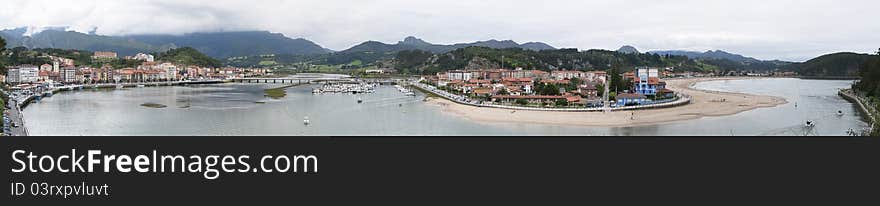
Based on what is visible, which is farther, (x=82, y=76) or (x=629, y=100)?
(x=82, y=76)

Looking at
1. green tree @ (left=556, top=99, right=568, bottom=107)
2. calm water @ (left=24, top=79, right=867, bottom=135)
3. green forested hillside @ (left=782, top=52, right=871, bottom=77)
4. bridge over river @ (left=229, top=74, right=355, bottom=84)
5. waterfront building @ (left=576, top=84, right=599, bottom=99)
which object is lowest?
calm water @ (left=24, top=79, right=867, bottom=135)

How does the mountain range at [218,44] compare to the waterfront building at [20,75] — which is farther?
the mountain range at [218,44]

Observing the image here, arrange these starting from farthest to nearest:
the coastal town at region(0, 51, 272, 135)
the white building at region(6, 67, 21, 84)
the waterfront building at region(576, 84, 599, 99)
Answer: the white building at region(6, 67, 21, 84)
the coastal town at region(0, 51, 272, 135)
the waterfront building at region(576, 84, 599, 99)

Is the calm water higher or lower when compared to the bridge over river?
lower

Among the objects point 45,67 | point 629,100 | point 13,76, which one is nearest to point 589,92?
point 629,100

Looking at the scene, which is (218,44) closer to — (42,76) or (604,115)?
(42,76)

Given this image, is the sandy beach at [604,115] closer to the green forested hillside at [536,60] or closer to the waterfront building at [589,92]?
the waterfront building at [589,92]

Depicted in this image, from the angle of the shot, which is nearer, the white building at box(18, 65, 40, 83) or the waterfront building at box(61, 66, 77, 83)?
the white building at box(18, 65, 40, 83)

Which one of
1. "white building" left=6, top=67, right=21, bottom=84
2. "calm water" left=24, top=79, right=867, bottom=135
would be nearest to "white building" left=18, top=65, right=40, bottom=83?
"white building" left=6, top=67, right=21, bottom=84

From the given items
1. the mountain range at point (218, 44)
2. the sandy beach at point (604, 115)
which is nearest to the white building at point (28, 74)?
the sandy beach at point (604, 115)

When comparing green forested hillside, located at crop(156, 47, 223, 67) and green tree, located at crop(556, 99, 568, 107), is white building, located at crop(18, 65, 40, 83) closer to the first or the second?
green forested hillside, located at crop(156, 47, 223, 67)


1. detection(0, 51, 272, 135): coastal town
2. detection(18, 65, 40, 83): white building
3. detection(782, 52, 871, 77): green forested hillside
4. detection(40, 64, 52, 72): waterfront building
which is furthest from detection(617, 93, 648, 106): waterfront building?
detection(782, 52, 871, 77): green forested hillside

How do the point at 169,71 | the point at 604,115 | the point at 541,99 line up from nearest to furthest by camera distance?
the point at 604,115, the point at 541,99, the point at 169,71

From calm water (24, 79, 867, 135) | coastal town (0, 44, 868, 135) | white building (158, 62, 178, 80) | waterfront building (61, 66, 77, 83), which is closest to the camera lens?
calm water (24, 79, 867, 135)
